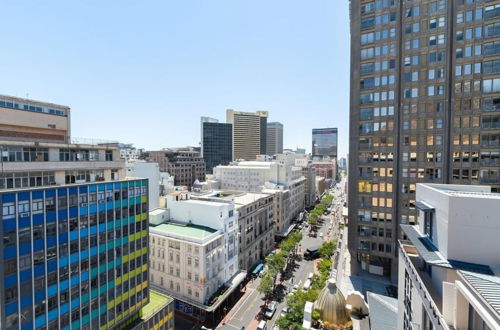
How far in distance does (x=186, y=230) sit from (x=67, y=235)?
28078 millimetres

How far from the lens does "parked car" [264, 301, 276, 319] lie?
52.7 metres

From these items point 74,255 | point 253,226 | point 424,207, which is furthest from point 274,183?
point 424,207

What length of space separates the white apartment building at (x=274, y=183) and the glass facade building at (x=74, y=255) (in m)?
62.5

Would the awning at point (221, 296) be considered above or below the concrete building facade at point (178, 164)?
below

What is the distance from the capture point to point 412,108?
182 feet

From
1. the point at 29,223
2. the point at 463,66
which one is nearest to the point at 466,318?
the point at 29,223

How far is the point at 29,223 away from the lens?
27922 millimetres

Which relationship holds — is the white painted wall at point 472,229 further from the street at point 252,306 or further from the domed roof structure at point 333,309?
the street at point 252,306

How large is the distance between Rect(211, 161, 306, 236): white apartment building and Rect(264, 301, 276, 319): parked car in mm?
42936

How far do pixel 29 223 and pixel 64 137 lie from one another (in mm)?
18448

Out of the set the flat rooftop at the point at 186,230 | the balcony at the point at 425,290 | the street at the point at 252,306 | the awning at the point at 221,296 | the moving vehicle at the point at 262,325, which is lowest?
the street at the point at 252,306

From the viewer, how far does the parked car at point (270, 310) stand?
52.7 m

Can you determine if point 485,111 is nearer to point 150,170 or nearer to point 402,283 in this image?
point 402,283

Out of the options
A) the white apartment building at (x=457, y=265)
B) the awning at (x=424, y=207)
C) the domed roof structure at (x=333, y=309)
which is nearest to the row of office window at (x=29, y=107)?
the white apartment building at (x=457, y=265)
